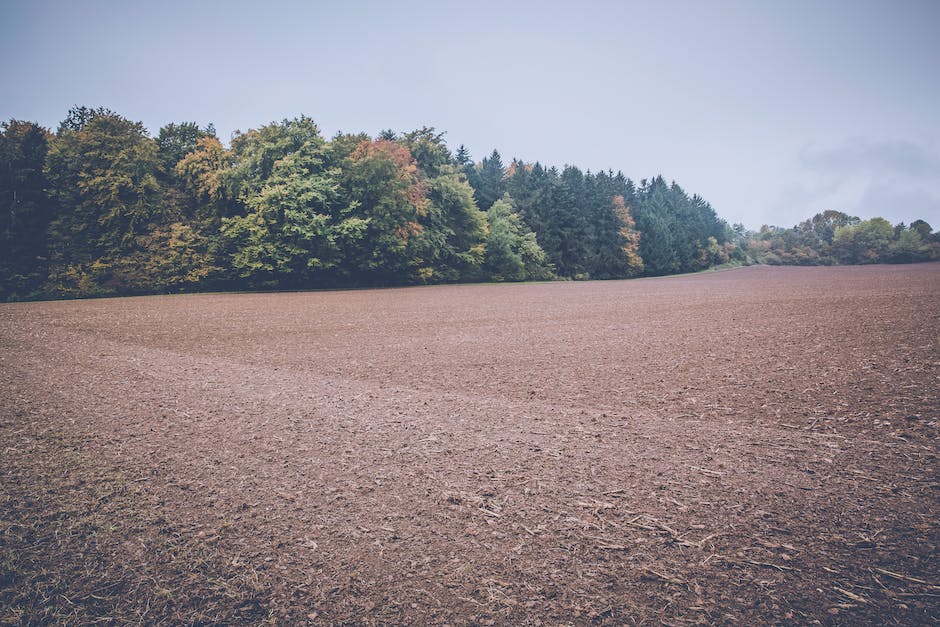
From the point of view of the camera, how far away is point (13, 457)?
14.6 feet

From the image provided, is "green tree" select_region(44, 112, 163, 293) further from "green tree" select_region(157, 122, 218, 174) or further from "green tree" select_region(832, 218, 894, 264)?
"green tree" select_region(832, 218, 894, 264)

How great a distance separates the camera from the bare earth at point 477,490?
101 inches

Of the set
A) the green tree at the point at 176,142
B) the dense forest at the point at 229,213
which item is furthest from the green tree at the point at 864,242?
the green tree at the point at 176,142

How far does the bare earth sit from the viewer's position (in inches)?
101

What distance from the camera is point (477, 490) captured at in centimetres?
377

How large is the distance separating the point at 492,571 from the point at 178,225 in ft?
100

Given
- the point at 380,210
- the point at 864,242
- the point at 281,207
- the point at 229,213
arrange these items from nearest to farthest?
the point at 281,207 → the point at 229,213 → the point at 380,210 → the point at 864,242

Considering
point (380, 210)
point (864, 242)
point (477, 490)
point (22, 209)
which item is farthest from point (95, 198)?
point (864, 242)

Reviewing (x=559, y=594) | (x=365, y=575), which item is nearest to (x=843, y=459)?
(x=559, y=594)

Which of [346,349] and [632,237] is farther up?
[632,237]

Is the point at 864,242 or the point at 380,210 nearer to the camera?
the point at 380,210

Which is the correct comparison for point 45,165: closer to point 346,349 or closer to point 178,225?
point 178,225

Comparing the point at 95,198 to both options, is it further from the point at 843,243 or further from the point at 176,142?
the point at 843,243

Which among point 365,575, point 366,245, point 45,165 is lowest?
point 365,575
